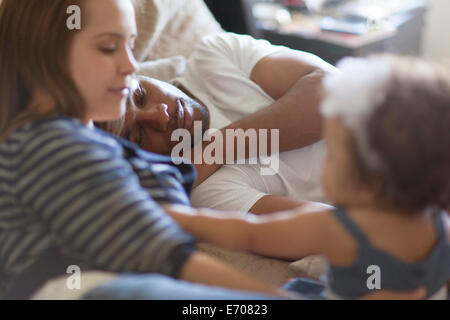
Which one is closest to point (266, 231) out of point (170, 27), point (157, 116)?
point (157, 116)

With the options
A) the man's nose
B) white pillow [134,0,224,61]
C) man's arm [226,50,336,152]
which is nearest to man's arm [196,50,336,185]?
man's arm [226,50,336,152]

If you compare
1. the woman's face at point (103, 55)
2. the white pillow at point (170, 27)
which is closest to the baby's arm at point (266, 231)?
the woman's face at point (103, 55)

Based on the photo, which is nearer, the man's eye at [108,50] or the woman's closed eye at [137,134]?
the man's eye at [108,50]

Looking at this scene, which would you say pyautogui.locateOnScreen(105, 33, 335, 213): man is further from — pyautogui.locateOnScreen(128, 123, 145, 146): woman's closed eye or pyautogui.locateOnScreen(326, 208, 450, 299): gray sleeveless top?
pyautogui.locateOnScreen(326, 208, 450, 299): gray sleeveless top

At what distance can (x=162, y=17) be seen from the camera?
172cm

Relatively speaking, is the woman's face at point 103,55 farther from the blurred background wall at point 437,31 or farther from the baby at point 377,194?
the blurred background wall at point 437,31

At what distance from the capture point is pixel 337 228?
76 centimetres

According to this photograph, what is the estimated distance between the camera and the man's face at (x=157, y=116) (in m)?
1.37

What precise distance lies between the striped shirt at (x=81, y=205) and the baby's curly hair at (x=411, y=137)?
0.31 m

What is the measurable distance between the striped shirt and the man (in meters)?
0.53

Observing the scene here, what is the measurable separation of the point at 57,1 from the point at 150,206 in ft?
1.30

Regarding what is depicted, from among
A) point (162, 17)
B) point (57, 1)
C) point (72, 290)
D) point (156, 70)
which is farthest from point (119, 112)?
point (162, 17)

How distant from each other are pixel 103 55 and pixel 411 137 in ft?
1.71
